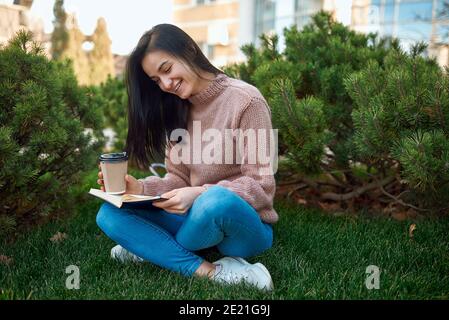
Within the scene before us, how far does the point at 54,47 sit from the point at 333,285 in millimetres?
9002

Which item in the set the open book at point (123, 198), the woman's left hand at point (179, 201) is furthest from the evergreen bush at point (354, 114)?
the open book at point (123, 198)

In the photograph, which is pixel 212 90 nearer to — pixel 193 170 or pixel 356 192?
pixel 193 170

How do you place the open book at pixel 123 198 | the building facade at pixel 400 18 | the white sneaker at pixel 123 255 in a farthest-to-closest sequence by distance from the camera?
the building facade at pixel 400 18 → the white sneaker at pixel 123 255 → the open book at pixel 123 198

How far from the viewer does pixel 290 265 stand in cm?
179

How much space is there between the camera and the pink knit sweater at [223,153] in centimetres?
164

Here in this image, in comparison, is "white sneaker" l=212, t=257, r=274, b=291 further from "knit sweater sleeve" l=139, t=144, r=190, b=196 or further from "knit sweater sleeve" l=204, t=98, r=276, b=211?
"knit sweater sleeve" l=139, t=144, r=190, b=196

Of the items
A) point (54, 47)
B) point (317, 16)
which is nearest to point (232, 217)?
point (317, 16)

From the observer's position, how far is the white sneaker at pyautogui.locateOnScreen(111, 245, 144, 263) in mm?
1846

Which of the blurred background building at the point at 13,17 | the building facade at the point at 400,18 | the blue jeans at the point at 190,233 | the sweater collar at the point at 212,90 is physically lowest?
the blue jeans at the point at 190,233

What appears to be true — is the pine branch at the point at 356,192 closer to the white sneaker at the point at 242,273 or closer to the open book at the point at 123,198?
the white sneaker at the point at 242,273

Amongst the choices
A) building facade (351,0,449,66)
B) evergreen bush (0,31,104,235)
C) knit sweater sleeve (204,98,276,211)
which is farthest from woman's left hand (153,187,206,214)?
building facade (351,0,449,66)

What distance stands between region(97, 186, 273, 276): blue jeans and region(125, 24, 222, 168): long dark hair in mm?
352

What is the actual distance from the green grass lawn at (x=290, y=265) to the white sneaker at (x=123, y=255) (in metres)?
0.03

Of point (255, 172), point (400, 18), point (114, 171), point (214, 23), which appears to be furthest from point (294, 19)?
point (114, 171)
